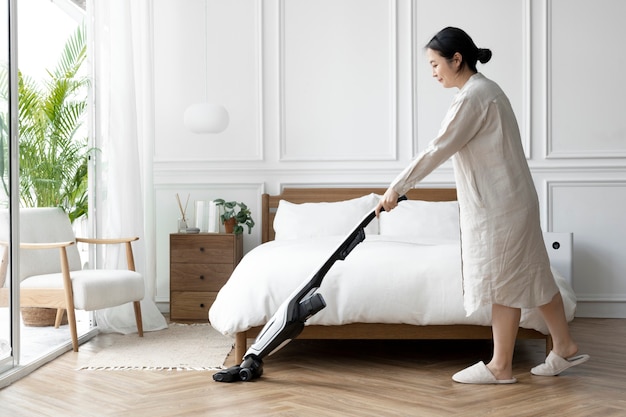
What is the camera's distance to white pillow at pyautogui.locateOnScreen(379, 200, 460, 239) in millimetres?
4691

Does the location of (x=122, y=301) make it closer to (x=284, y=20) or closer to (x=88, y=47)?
(x=88, y=47)

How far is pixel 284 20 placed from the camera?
17.8ft

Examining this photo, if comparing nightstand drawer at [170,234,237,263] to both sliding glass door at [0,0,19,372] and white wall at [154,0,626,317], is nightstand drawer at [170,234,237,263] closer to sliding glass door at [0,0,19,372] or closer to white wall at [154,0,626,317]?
white wall at [154,0,626,317]

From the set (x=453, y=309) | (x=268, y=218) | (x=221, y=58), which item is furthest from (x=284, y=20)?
(x=453, y=309)

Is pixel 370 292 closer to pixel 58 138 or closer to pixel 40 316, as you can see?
pixel 40 316

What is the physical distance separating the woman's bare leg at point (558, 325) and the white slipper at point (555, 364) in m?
0.02

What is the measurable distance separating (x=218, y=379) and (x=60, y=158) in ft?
6.66

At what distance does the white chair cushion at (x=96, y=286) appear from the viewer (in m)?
3.88

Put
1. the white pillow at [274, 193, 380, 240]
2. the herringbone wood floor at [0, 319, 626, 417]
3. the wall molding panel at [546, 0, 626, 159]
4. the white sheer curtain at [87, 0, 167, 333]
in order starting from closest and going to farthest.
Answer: the herringbone wood floor at [0, 319, 626, 417]
the white sheer curtain at [87, 0, 167, 333]
the white pillow at [274, 193, 380, 240]
the wall molding panel at [546, 0, 626, 159]

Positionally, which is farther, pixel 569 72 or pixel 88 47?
pixel 569 72

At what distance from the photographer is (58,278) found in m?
3.97

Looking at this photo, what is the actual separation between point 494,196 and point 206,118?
258cm

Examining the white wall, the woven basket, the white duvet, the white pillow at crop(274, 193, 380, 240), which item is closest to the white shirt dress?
the white duvet

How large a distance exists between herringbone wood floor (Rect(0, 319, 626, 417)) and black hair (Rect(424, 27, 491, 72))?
1360 mm
